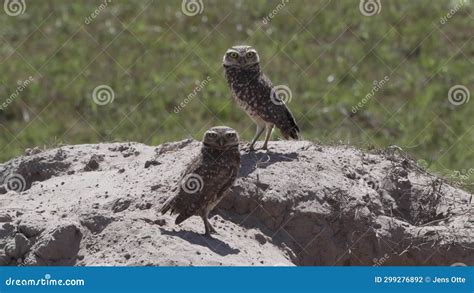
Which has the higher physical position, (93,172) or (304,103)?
(304,103)

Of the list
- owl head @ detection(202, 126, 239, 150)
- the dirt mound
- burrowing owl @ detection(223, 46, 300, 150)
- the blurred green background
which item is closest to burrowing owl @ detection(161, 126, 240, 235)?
owl head @ detection(202, 126, 239, 150)

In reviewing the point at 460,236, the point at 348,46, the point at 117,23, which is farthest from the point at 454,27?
the point at 460,236

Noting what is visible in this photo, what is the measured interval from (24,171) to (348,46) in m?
11.9

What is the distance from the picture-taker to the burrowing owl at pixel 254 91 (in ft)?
48.1

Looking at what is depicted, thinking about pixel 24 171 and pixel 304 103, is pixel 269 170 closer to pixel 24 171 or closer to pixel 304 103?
pixel 24 171

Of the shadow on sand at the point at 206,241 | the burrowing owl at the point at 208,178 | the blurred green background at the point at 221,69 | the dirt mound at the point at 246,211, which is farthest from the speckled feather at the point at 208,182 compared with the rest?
the blurred green background at the point at 221,69

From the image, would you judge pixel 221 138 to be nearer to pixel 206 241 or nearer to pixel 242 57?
pixel 206 241

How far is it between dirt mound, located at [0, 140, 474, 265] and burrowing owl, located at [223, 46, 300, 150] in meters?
0.31

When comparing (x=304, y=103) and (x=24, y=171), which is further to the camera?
(x=304, y=103)

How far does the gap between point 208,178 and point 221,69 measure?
41.3 feet

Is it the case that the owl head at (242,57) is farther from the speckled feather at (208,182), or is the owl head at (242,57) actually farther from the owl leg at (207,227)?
the owl leg at (207,227)

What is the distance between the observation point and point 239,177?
13.8 metres

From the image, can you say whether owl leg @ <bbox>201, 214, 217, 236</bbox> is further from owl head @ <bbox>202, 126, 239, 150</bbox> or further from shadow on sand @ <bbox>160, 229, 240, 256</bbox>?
owl head @ <bbox>202, 126, 239, 150</bbox>

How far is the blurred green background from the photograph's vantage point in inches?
890
